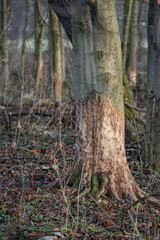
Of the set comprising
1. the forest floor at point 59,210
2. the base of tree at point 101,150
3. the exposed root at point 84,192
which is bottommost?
the forest floor at point 59,210

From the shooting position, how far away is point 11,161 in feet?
17.1

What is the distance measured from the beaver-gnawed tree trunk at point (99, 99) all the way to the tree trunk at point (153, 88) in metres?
1.54

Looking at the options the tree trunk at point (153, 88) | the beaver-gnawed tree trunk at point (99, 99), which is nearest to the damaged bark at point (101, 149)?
the beaver-gnawed tree trunk at point (99, 99)

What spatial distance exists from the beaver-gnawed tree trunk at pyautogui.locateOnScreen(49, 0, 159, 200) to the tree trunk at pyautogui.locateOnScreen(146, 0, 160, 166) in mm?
1545

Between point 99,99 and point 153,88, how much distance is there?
197 centimetres

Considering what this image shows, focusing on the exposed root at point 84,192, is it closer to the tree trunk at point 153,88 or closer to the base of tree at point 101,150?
the base of tree at point 101,150

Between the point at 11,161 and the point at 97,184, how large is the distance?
7.01 feet

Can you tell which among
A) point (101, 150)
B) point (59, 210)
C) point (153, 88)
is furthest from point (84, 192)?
point (153, 88)

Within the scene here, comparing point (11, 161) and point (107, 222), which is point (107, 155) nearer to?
point (107, 222)

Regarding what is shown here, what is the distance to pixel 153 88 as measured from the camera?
514 cm

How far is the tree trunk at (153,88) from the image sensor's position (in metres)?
5.03

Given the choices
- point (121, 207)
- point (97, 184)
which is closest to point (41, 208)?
point (97, 184)

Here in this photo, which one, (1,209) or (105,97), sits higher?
(105,97)

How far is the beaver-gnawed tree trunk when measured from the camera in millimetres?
3486
